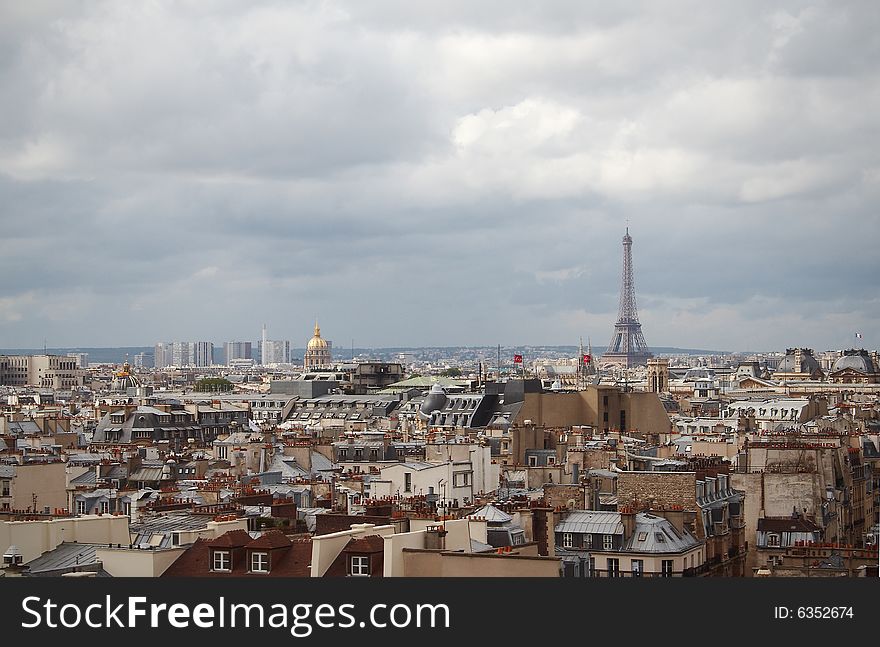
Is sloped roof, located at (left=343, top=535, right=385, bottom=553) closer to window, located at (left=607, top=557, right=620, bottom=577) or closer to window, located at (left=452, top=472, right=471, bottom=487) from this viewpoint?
window, located at (left=607, top=557, right=620, bottom=577)

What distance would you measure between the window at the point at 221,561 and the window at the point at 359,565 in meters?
1.83

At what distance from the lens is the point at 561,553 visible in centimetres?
3000

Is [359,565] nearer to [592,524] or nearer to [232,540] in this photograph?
[232,540]

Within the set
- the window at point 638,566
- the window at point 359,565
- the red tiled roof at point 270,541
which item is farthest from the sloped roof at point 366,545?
the window at point 638,566

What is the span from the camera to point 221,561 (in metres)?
23.3

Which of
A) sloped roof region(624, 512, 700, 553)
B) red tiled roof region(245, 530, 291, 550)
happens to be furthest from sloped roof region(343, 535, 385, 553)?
sloped roof region(624, 512, 700, 553)

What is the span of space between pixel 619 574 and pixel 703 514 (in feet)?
A: 12.8

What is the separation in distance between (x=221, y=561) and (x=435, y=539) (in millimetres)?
2744

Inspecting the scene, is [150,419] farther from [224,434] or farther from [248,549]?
[248,549]

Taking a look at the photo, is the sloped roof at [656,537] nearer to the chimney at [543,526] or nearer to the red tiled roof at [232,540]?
the chimney at [543,526]

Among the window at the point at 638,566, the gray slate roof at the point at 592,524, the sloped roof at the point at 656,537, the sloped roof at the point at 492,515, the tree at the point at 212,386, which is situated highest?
the tree at the point at 212,386

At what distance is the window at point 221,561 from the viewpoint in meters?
23.2

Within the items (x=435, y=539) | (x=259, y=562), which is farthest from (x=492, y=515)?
(x=259, y=562)

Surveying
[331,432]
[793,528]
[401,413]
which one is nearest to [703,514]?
[793,528]
